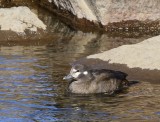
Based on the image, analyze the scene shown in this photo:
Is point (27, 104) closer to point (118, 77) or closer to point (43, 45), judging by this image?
point (118, 77)

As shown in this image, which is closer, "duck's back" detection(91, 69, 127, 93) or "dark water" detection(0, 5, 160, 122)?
"dark water" detection(0, 5, 160, 122)

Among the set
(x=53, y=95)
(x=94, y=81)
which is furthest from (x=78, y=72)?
(x=53, y=95)

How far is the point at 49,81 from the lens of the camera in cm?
1147

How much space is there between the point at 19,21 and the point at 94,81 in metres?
5.60

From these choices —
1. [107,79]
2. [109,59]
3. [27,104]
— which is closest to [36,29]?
[109,59]

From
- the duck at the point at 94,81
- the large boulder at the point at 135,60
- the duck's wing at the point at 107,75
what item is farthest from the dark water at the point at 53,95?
the large boulder at the point at 135,60

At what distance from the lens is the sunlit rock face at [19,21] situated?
15982 millimetres

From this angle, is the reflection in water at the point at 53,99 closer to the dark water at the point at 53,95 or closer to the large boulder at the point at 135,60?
the dark water at the point at 53,95

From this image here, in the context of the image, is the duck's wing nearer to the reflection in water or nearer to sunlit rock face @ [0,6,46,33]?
the reflection in water

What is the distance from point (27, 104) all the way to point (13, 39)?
235 inches

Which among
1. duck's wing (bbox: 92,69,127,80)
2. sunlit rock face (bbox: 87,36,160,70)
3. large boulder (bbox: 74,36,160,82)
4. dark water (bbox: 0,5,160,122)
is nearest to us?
dark water (bbox: 0,5,160,122)

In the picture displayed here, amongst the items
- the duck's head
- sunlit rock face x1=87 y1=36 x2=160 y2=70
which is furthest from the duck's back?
sunlit rock face x1=87 y1=36 x2=160 y2=70

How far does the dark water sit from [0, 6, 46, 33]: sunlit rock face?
3.21 feet

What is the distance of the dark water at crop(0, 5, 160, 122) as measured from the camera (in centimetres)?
922
